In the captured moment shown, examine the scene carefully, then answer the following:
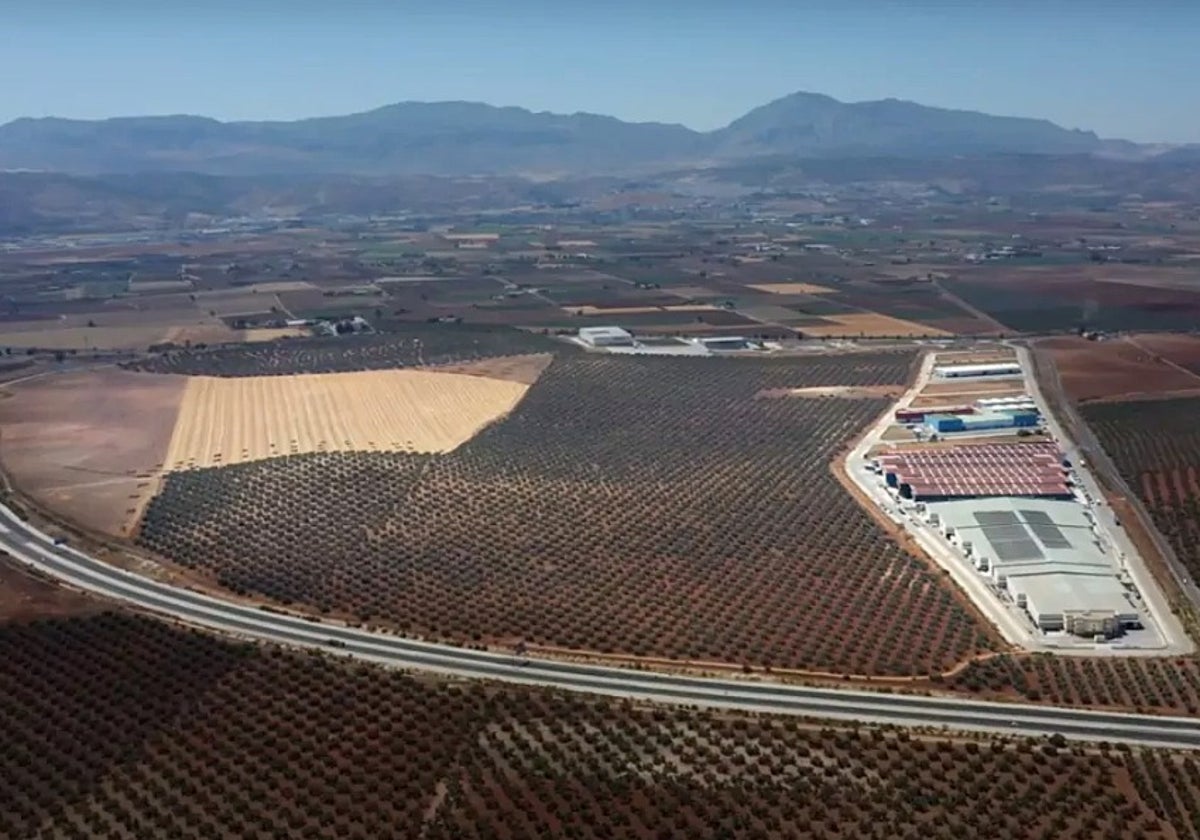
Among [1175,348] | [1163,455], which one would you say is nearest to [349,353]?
[1163,455]

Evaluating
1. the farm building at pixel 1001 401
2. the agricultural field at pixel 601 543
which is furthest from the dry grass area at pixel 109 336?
the farm building at pixel 1001 401

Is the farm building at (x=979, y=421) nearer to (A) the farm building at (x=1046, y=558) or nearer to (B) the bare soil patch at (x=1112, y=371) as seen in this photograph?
(B) the bare soil patch at (x=1112, y=371)

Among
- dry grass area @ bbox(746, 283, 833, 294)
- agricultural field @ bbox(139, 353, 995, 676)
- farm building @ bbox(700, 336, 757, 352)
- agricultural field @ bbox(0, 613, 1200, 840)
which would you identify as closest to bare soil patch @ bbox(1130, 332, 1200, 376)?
agricultural field @ bbox(139, 353, 995, 676)

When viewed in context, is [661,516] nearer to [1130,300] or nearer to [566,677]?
[566,677]

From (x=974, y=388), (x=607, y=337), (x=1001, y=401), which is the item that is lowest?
A: (x=607, y=337)

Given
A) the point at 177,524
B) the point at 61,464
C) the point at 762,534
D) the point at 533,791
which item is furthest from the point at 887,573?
the point at 61,464

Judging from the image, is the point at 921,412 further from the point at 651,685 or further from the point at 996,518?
the point at 651,685

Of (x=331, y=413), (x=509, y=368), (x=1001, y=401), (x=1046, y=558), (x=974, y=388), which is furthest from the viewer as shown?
(x=509, y=368)

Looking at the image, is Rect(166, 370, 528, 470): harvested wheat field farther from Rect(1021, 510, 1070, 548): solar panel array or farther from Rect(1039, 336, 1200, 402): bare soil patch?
Rect(1039, 336, 1200, 402): bare soil patch
